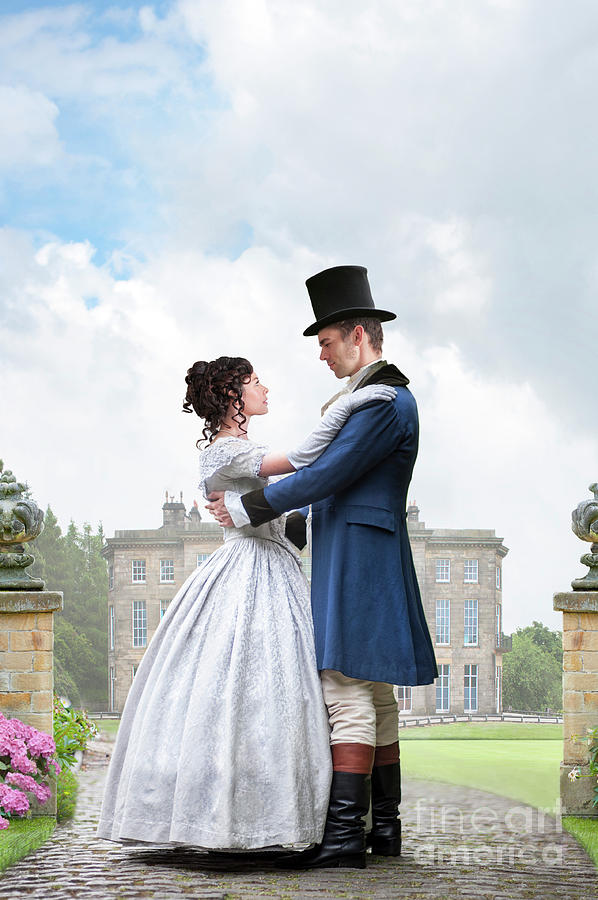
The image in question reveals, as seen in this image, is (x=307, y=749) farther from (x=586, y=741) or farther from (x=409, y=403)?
(x=586, y=741)

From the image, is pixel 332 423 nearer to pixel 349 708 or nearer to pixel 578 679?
pixel 349 708

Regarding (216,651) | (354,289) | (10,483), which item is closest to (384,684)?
(216,651)

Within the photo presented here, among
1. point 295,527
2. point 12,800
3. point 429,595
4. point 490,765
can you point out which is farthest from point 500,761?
point 429,595

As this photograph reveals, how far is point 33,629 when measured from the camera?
19.9 feet

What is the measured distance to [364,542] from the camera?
411 cm

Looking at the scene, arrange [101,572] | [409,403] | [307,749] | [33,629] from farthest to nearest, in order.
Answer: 1. [101,572]
2. [33,629]
3. [409,403]
4. [307,749]

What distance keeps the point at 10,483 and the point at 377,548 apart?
317 centimetres

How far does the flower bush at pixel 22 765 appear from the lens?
5746mm

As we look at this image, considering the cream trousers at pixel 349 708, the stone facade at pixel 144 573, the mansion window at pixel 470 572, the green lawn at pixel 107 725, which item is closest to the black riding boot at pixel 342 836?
the cream trousers at pixel 349 708

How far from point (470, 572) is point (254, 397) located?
114 ft

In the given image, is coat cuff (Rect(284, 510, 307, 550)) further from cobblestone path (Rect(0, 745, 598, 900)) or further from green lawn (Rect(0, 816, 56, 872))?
green lawn (Rect(0, 816, 56, 872))

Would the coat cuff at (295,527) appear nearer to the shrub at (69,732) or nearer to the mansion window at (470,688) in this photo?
the shrub at (69,732)

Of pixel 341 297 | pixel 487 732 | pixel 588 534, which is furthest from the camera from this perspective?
pixel 487 732

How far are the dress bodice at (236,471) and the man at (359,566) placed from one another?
0.09 meters
